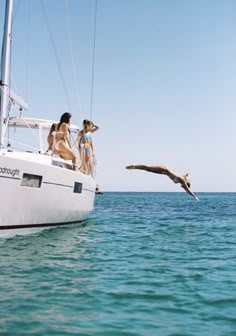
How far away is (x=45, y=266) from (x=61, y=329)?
9.78 ft

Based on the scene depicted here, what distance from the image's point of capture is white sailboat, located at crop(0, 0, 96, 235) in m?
9.52

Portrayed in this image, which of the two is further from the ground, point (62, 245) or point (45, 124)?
point (45, 124)

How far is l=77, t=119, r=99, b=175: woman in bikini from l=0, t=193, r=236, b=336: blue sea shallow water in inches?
189

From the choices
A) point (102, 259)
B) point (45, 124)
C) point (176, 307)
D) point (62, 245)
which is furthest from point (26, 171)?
point (176, 307)

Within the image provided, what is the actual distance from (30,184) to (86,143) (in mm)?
4618

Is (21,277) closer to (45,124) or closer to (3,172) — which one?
(3,172)

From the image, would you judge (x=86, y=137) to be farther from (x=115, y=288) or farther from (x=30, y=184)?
(x=115, y=288)

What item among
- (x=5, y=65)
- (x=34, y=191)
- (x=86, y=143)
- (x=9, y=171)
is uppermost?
(x=5, y=65)

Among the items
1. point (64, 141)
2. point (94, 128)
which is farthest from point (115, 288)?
point (94, 128)

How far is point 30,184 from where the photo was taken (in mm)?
10062

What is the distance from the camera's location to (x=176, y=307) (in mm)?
4922

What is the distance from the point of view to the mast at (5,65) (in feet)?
36.8

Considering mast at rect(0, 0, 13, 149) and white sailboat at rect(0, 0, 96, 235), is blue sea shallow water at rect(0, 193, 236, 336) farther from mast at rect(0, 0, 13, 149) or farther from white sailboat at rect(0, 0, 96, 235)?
mast at rect(0, 0, 13, 149)

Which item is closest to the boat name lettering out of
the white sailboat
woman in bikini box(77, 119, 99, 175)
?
the white sailboat
